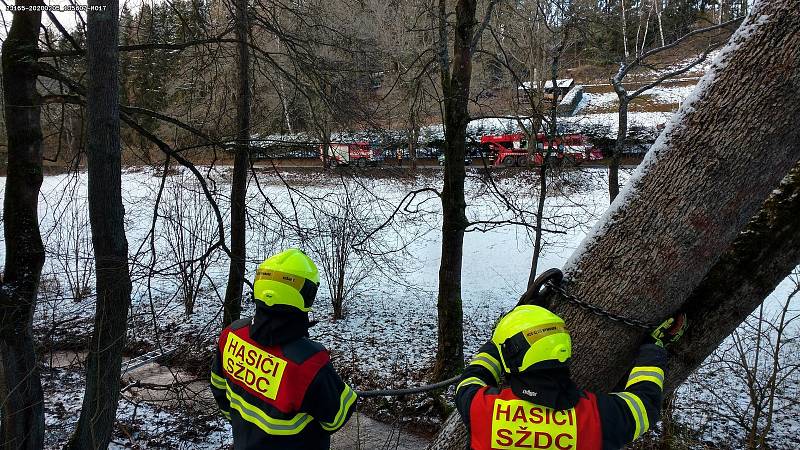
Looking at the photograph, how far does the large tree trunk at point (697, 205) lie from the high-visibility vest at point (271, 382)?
117cm

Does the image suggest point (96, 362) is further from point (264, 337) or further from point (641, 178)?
point (641, 178)

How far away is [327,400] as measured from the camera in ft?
7.88

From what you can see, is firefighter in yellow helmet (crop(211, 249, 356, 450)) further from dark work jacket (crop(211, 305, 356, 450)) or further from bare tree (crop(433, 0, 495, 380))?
bare tree (crop(433, 0, 495, 380))

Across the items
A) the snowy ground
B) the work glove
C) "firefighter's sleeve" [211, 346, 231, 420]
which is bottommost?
the snowy ground

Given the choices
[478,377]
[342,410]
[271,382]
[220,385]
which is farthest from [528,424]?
[220,385]

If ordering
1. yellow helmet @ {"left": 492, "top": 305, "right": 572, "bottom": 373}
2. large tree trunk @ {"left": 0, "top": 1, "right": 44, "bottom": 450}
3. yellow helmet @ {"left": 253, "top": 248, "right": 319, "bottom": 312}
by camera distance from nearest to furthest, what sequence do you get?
Result: yellow helmet @ {"left": 492, "top": 305, "right": 572, "bottom": 373}
yellow helmet @ {"left": 253, "top": 248, "right": 319, "bottom": 312}
large tree trunk @ {"left": 0, "top": 1, "right": 44, "bottom": 450}

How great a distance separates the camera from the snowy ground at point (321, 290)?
7.14 m

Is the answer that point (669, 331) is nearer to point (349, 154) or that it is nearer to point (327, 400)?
point (327, 400)

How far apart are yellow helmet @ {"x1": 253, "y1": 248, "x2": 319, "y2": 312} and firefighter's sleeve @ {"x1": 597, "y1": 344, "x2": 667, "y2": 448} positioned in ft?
4.20

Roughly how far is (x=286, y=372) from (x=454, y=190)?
6558mm

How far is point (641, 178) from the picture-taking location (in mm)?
1884

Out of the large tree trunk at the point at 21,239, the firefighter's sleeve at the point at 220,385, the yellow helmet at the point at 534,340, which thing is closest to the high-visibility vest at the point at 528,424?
the yellow helmet at the point at 534,340

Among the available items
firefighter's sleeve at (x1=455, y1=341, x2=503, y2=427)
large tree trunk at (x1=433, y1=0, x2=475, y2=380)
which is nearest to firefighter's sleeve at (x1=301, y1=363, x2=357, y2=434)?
firefighter's sleeve at (x1=455, y1=341, x2=503, y2=427)

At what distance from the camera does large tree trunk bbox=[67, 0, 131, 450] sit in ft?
13.8
